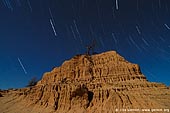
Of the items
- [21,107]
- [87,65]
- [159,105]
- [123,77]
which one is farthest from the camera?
[87,65]

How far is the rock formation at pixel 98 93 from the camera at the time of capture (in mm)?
55719

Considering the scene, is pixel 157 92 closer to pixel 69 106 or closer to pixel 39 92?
pixel 69 106

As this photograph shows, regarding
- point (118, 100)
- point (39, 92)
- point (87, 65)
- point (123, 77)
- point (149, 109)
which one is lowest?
point (149, 109)

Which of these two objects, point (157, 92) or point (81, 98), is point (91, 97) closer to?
point (81, 98)

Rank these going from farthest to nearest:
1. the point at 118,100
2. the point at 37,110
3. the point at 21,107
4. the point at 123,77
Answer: the point at 123,77
the point at 21,107
the point at 37,110
the point at 118,100

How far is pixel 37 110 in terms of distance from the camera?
61031 millimetres

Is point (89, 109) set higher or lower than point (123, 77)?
lower

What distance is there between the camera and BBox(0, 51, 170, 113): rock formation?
55.7 meters

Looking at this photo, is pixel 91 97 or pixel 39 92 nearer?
pixel 91 97

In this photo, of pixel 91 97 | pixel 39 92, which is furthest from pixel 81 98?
pixel 39 92

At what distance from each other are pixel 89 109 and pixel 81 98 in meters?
4.46

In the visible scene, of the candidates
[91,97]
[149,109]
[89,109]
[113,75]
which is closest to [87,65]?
[113,75]

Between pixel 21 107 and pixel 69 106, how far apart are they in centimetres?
1757

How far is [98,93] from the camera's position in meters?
62.5
